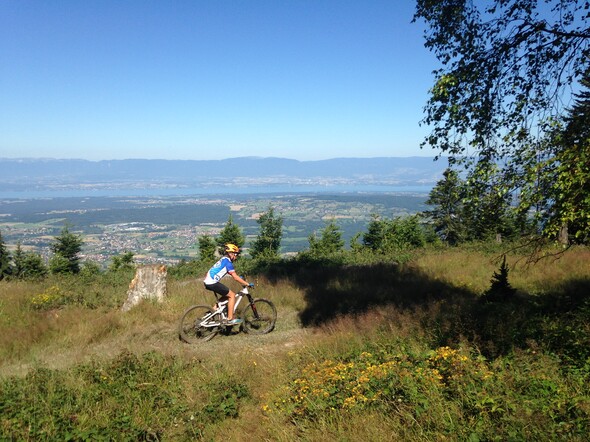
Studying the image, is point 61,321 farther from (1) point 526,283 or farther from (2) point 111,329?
(1) point 526,283

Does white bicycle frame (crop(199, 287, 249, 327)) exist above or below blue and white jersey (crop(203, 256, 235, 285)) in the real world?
below

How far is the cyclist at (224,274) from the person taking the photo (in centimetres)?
934

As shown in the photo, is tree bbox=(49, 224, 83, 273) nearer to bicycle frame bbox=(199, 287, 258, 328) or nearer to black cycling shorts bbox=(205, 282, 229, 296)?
bicycle frame bbox=(199, 287, 258, 328)

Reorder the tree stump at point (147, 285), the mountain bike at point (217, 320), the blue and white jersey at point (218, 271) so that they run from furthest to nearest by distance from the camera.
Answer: the tree stump at point (147, 285) → the mountain bike at point (217, 320) → the blue and white jersey at point (218, 271)

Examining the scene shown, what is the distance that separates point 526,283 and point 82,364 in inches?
520

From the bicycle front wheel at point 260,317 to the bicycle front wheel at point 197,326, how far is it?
87 cm

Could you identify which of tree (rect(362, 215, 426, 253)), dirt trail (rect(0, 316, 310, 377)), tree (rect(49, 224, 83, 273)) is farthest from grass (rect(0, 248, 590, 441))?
tree (rect(49, 224, 83, 273))

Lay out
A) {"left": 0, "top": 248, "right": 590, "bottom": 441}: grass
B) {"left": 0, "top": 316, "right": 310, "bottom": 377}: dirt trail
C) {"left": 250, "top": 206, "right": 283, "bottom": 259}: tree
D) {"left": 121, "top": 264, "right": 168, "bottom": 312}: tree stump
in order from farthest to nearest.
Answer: {"left": 250, "top": 206, "right": 283, "bottom": 259}: tree, {"left": 121, "top": 264, "right": 168, "bottom": 312}: tree stump, {"left": 0, "top": 316, "right": 310, "bottom": 377}: dirt trail, {"left": 0, "top": 248, "right": 590, "bottom": 441}: grass

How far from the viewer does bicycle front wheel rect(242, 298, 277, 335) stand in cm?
1008

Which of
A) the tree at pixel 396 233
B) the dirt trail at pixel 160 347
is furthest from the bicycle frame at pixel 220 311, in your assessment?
the tree at pixel 396 233

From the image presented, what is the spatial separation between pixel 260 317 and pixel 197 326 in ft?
5.78

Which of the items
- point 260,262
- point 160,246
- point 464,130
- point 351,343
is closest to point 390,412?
point 351,343

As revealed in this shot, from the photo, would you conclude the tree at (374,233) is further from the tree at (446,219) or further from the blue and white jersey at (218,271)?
the blue and white jersey at (218,271)

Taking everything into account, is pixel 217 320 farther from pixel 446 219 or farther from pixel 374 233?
pixel 446 219
